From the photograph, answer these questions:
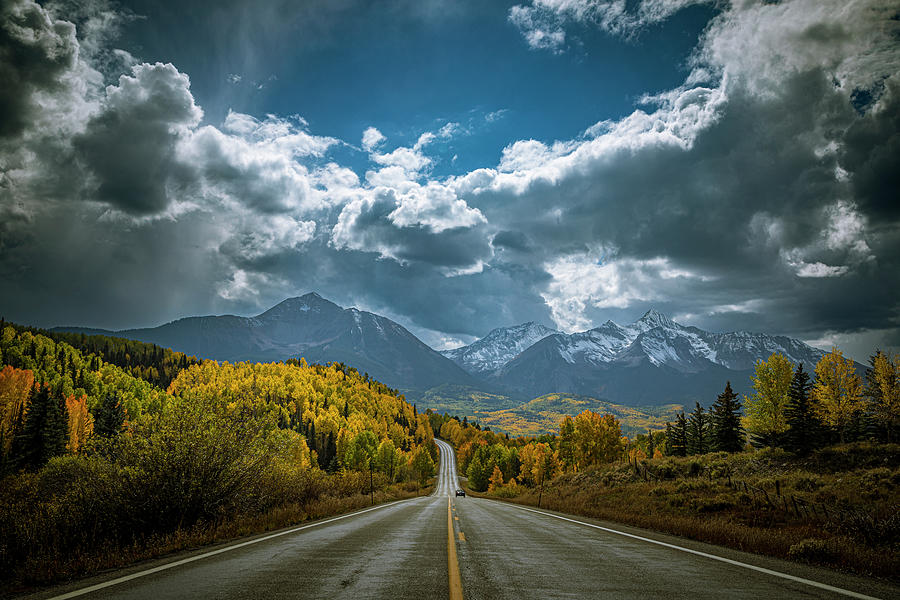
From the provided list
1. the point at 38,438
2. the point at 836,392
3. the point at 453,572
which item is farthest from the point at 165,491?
the point at 836,392

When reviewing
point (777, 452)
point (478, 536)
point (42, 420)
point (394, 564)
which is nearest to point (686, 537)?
point (478, 536)

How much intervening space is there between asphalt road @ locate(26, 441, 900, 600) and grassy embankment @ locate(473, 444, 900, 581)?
1682 mm

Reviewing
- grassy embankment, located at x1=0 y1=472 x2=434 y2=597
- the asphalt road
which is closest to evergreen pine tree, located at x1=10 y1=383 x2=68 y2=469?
grassy embankment, located at x1=0 y1=472 x2=434 y2=597

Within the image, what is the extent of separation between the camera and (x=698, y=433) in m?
63.8

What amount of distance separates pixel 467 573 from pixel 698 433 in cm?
6794

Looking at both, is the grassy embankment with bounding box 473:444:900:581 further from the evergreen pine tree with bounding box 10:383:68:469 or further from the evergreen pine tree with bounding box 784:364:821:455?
the evergreen pine tree with bounding box 10:383:68:469

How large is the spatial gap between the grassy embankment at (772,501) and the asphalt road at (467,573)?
5.52 ft

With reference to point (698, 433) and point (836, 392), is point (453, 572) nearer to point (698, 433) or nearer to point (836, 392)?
point (836, 392)

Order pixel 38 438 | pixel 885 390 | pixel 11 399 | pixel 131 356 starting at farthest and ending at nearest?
1. pixel 131 356
2. pixel 11 399
3. pixel 38 438
4. pixel 885 390

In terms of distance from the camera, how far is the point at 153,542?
35.5ft

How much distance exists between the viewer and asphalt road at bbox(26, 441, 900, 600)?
629cm

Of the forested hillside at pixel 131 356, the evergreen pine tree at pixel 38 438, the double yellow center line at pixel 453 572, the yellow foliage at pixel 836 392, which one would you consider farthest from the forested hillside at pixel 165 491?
the forested hillside at pixel 131 356

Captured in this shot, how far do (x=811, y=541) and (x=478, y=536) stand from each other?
8058 mm

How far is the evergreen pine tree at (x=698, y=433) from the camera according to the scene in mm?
60997
